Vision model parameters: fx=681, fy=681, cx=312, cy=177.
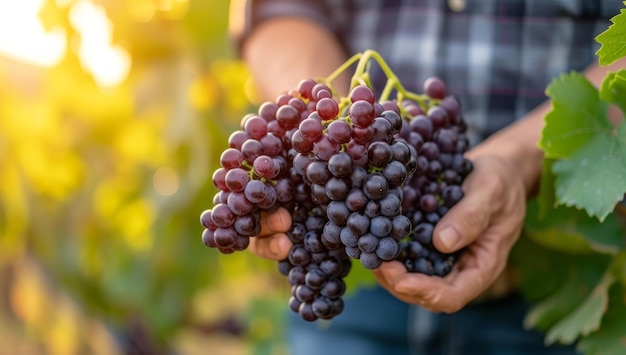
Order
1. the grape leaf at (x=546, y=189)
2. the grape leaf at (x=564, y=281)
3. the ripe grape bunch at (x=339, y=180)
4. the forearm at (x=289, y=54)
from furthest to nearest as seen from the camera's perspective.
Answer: the forearm at (x=289, y=54), the grape leaf at (x=564, y=281), the grape leaf at (x=546, y=189), the ripe grape bunch at (x=339, y=180)

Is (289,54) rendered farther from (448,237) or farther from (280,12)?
(448,237)

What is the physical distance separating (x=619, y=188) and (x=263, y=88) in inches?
27.0

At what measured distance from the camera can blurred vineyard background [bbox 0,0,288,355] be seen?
2.06 meters

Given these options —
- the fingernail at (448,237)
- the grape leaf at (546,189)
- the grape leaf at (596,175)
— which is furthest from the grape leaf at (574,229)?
the fingernail at (448,237)

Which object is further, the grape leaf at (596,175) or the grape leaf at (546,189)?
the grape leaf at (546,189)

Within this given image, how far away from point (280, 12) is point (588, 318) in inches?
30.7

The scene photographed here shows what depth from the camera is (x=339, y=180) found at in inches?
25.3

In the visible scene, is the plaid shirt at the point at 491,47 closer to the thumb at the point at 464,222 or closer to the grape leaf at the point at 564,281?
the grape leaf at the point at 564,281

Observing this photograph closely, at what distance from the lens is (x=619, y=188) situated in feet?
2.36

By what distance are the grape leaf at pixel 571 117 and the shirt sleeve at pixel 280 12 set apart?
60 cm

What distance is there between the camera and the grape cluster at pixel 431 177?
771 millimetres

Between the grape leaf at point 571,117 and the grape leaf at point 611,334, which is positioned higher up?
the grape leaf at point 571,117

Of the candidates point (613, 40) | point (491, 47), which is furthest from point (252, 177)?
point (491, 47)

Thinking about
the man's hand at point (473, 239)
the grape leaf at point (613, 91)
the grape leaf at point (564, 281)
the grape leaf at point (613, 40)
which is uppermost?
the grape leaf at point (613, 40)
